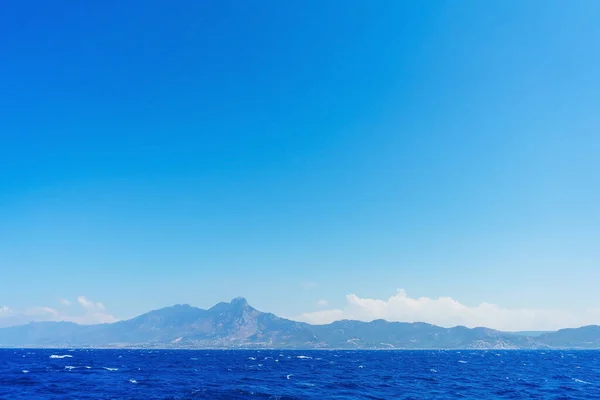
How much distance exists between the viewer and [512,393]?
81.9 m

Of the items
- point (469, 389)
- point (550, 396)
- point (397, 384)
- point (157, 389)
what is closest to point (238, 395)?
point (157, 389)

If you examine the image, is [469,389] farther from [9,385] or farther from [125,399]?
[9,385]

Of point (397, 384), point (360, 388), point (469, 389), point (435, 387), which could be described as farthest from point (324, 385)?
point (469, 389)

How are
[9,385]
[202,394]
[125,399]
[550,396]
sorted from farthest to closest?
[9,385] → [550,396] → [202,394] → [125,399]

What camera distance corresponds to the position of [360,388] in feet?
284

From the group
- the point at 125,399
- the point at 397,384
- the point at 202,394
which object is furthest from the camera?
the point at 397,384

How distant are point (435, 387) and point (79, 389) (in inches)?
3246

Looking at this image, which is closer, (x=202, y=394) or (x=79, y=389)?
(x=202, y=394)

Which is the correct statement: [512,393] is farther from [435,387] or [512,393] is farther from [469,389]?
[435,387]

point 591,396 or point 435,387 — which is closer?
point 591,396

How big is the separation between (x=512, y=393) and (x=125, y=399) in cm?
8112

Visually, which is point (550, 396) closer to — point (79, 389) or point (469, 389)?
point (469, 389)

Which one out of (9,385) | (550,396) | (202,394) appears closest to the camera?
(202,394)

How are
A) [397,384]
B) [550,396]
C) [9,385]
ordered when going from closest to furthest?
[550,396] < [9,385] < [397,384]
